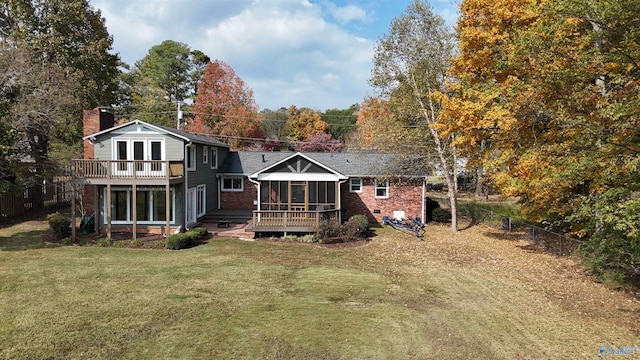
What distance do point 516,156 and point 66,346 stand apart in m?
15.1

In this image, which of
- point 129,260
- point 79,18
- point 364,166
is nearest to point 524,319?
point 129,260

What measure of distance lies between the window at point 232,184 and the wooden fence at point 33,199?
8.46 metres

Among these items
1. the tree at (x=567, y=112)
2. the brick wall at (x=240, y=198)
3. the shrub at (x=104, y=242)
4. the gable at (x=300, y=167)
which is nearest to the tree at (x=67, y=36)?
the brick wall at (x=240, y=198)

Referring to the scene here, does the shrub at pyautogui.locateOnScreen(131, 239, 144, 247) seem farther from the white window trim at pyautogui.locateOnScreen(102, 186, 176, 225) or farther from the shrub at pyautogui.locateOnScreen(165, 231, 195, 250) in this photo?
the white window trim at pyautogui.locateOnScreen(102, 186, 176, 225)

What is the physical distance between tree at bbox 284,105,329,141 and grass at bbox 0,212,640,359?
42.0m

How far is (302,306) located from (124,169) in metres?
13.1

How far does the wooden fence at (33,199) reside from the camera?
21953 mm

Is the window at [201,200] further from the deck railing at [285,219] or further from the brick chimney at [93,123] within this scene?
the brick chimney at [93,123]

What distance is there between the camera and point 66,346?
7465 mm

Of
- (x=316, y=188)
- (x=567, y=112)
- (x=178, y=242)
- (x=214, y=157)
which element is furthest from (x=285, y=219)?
(x=567, y=112)

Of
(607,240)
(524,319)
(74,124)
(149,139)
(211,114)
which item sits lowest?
(524,319)

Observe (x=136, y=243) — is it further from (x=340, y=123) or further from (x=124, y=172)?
(x=340, y=123)

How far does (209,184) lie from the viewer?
2319 cm

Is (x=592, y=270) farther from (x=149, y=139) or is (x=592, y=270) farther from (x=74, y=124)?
(x=74, y=124)
